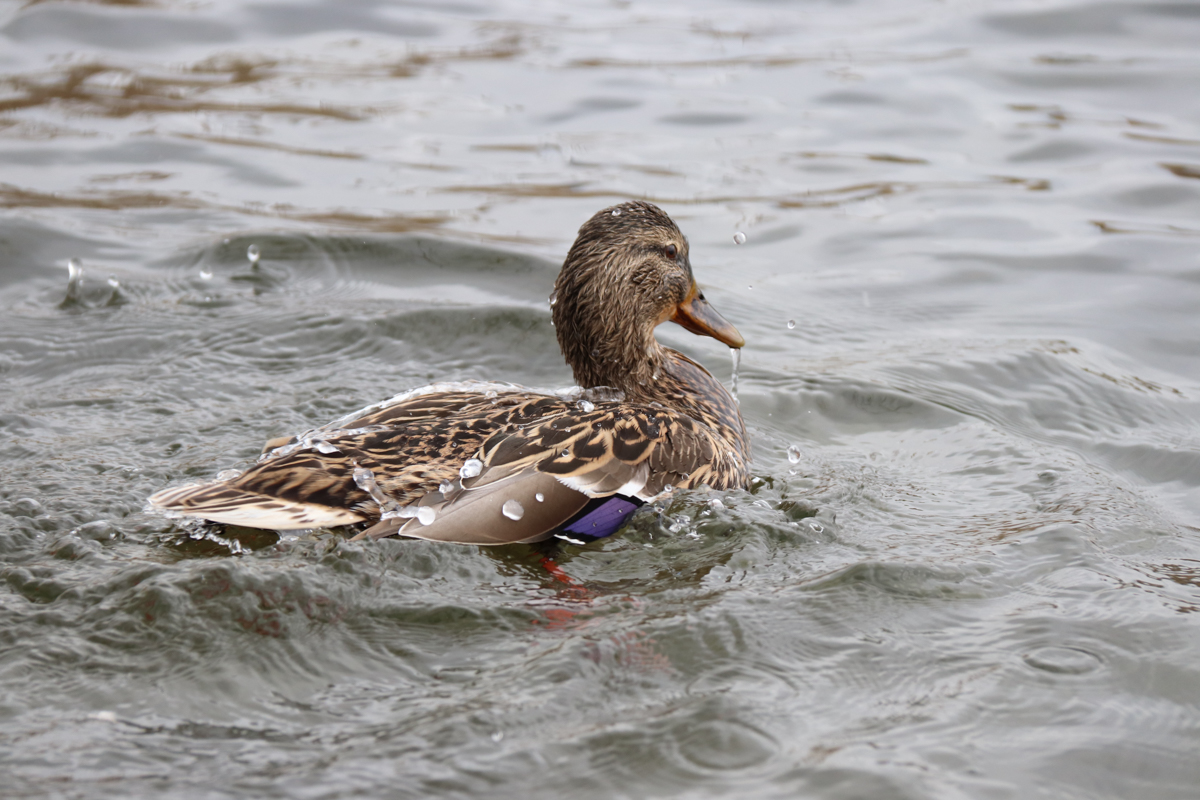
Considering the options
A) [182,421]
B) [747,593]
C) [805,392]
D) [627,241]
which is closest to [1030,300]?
[805,392]

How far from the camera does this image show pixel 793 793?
3.16 m

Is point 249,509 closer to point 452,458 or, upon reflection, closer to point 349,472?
point 349,472

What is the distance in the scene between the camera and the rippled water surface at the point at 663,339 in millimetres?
3400

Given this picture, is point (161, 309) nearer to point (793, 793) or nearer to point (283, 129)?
point (283, 129)

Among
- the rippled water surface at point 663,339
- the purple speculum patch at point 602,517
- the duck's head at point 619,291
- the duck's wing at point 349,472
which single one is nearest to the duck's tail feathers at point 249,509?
the duck's wing at point 349,472

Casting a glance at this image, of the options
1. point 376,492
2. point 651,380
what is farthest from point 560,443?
point 651,380

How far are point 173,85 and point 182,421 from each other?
21.4ft

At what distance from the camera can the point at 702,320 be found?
5.43m

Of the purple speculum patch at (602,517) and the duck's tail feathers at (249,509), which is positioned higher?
the duck's tail feathers at (249,509)

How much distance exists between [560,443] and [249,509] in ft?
3.63

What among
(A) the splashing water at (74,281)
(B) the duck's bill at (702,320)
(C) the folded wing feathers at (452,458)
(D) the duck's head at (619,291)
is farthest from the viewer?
(A) the splashing water at (74,281)

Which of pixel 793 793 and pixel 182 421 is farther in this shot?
pixel 182 421

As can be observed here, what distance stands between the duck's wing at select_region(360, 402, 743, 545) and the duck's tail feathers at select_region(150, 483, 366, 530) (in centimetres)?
16

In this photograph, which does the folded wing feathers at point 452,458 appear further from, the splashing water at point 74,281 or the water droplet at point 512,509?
the splashing water at point 74,281
